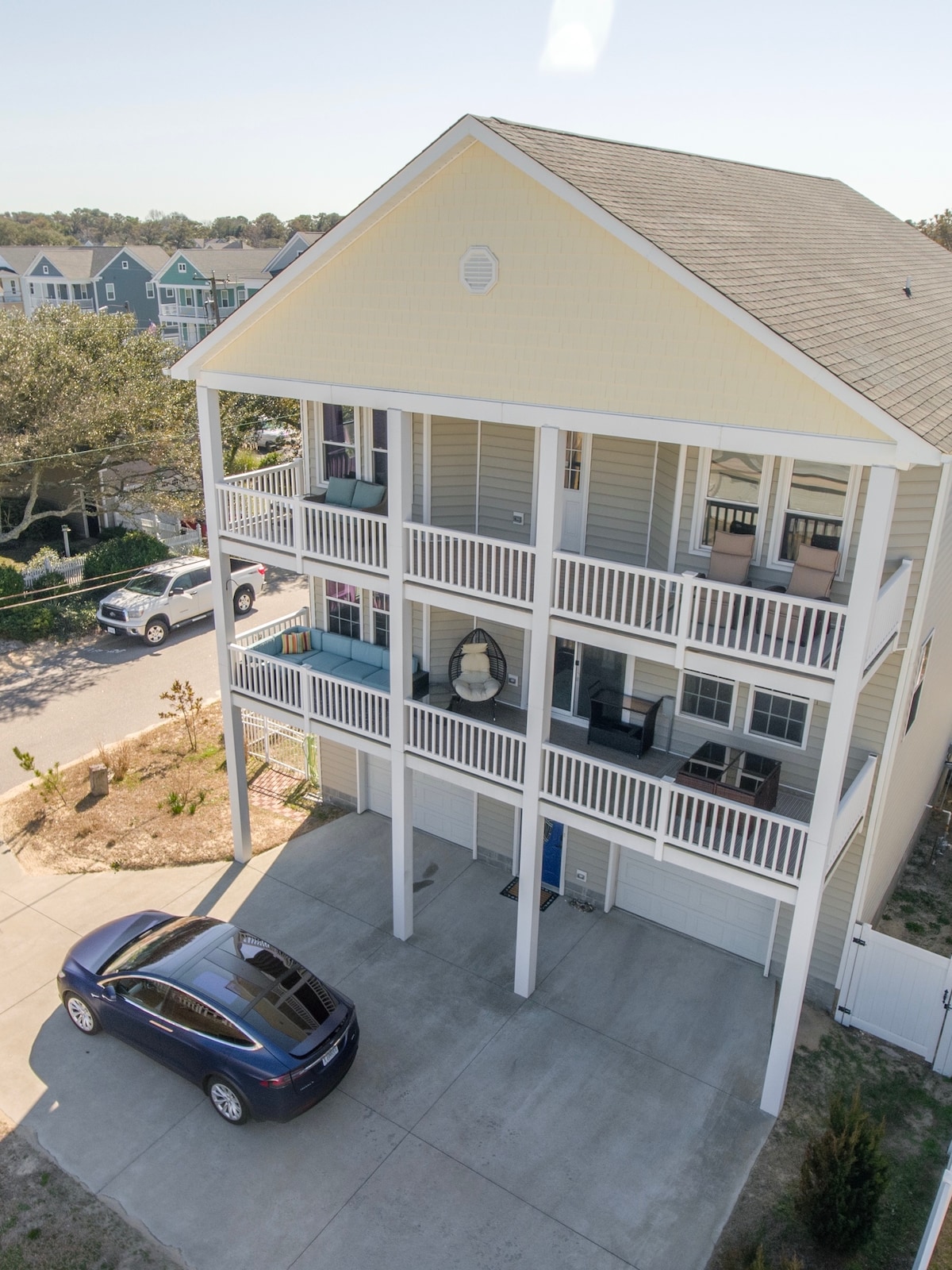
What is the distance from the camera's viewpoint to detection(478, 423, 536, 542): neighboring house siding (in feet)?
42.3

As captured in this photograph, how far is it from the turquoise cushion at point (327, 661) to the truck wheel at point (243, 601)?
37.3ft

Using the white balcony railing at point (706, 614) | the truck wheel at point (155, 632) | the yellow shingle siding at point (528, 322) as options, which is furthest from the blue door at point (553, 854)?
the truck wheel at point (155, 632)

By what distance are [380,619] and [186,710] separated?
725cm

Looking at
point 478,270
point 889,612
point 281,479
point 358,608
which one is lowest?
point 358,608

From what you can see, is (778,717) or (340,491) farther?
(340,491)

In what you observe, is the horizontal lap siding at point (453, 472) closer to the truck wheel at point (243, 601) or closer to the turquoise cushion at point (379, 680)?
the turquoise cushion at point (379, 680)

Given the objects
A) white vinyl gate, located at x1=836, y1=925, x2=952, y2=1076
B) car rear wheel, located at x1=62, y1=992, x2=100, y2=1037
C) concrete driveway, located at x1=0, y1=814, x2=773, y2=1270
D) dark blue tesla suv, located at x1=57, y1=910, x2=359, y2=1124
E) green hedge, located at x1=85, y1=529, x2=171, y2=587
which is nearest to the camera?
concrete driveway, located at x1=0, y1=814, x2=773, y2=1270

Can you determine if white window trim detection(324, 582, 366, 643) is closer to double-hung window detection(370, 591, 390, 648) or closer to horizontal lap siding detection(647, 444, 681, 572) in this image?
double-hung window detection(370, 591, 390, 648)

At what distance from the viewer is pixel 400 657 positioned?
488 inches

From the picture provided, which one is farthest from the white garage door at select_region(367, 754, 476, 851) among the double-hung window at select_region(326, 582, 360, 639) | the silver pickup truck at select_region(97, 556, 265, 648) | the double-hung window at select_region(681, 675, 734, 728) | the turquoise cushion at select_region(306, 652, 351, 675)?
the silver pickup truck at select_region(97, 556, 265, 648)

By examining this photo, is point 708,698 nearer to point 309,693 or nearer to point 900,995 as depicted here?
point 900,995

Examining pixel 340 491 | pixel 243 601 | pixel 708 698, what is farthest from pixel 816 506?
pixel 243 601

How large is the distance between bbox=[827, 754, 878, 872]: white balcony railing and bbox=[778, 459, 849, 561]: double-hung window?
2.73 m

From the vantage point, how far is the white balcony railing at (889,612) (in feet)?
29.6
